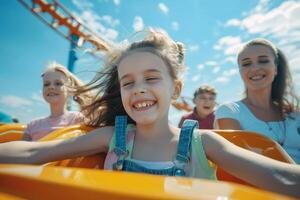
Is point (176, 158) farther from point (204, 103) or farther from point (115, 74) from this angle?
point (204, 103)

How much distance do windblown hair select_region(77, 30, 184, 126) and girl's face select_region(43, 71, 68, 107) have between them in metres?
0.99

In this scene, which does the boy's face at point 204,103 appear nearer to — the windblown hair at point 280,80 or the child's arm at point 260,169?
the windblown hair at point 280,80

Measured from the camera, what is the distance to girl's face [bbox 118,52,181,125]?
0.96 metres

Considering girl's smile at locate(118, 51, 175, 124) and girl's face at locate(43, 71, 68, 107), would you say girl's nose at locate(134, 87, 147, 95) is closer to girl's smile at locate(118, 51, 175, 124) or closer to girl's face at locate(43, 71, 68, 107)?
girl's smile at locate(118, 51, 175, 124)

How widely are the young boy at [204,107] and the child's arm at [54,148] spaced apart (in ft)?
6.85

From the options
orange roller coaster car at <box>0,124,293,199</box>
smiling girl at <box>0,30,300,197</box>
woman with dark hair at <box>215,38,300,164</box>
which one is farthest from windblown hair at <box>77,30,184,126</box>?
orange roller coaster car at <box>0,124,293,199</box>

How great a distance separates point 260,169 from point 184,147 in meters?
0.29

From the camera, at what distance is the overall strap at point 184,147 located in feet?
2.89

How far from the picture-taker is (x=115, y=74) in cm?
123

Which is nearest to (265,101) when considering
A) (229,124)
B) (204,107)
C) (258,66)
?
(258,66)

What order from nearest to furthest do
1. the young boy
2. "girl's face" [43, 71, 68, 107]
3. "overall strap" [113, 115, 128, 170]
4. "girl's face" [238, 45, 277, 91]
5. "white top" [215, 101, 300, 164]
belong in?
"overall strap" [113, 115, 128, 170]
"white top" [215, 101, 300, 164]
"girl's face" [238, 45, 277, 91]
"girl's face" [43, 71, 68, 107]
the young boy

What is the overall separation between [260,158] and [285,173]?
7 centimetres

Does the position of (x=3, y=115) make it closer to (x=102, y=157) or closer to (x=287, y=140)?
(x=102, y=157)

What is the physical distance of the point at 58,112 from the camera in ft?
7.38
